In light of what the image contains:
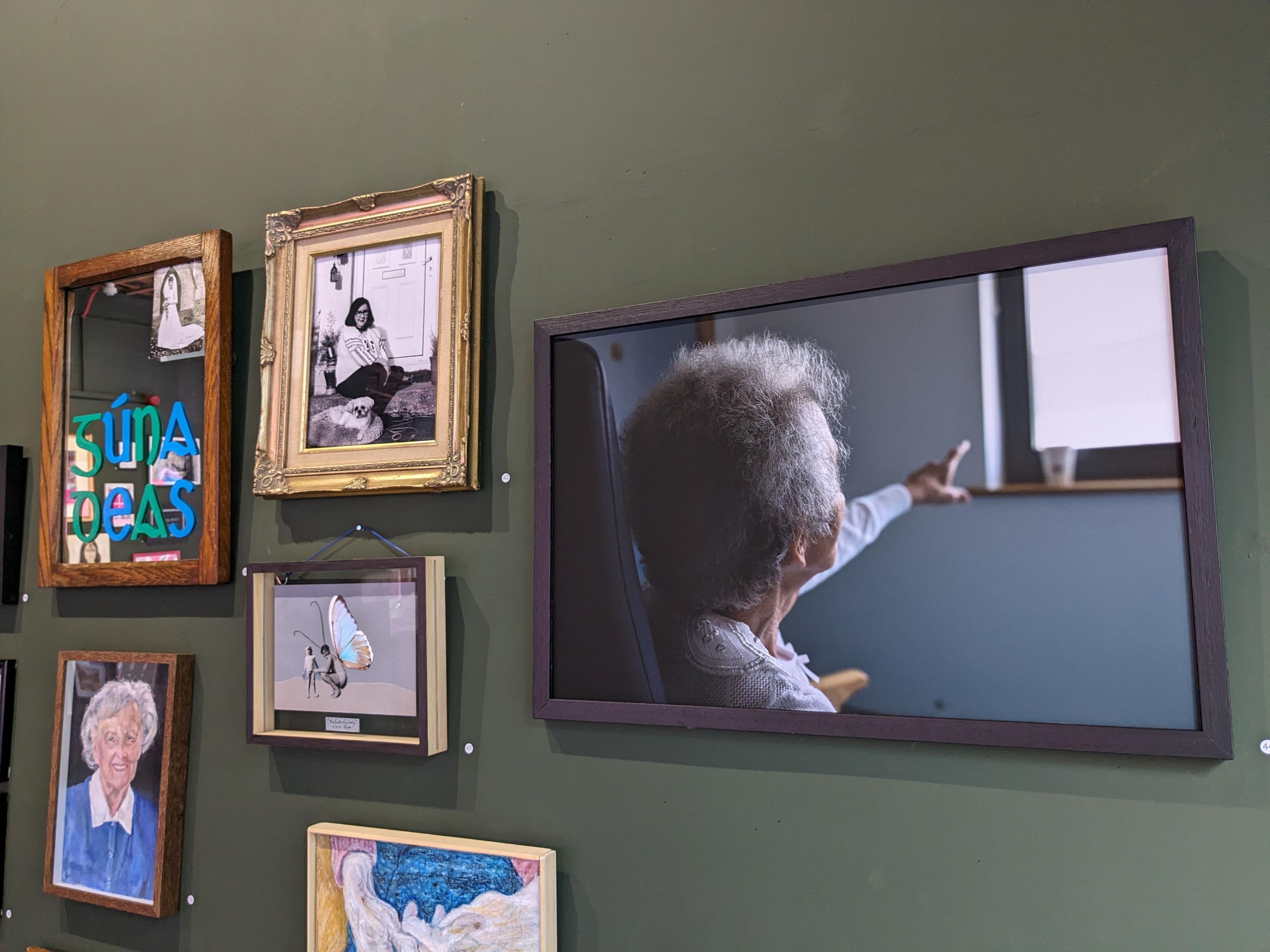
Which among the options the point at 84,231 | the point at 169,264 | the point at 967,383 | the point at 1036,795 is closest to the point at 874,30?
the point at 967,383

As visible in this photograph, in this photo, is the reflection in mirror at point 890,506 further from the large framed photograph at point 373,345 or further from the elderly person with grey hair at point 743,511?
the large framed photograph at point 373,345

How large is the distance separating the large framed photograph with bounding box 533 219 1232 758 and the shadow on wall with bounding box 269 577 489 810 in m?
0.11

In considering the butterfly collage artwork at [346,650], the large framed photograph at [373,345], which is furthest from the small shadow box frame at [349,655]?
the large framed photograph at [373,345]

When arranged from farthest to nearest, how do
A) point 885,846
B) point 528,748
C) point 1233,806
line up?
point 528,748
point 885,846
point 1233,806

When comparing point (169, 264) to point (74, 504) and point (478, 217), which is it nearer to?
point (74, 504)

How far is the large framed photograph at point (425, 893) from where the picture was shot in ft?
3.41

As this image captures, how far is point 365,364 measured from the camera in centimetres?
119

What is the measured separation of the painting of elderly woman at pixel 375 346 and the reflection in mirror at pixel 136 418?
22cm

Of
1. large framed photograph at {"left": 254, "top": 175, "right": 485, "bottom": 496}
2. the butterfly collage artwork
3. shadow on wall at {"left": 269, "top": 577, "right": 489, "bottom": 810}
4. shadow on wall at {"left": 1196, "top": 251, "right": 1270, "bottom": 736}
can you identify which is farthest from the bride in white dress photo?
shadow on wall at {"left": 1196, "top": 251, "right": 1270, "bottom": 736}

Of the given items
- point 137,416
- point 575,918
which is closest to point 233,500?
point 137,416

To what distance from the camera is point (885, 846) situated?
3.04 ft

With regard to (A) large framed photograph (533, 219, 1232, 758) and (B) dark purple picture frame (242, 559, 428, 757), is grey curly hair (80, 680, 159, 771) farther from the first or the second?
(A) large framed photograph (533, 219, 1232, 758)

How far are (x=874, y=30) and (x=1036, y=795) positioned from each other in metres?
0.82

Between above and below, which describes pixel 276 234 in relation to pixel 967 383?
above
